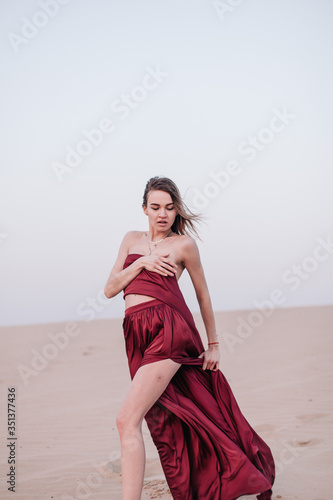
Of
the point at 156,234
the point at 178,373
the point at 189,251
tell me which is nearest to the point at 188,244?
the point at 189,251

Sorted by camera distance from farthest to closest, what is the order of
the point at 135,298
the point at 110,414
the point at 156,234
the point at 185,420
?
the point at 110,414
the point at 156,234
the point at 135,298
the point at 185,420

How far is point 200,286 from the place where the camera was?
4.06 m

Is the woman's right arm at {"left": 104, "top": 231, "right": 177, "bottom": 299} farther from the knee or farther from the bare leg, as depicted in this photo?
the knee

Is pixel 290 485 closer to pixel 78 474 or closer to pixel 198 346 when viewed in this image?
pixel 198 346

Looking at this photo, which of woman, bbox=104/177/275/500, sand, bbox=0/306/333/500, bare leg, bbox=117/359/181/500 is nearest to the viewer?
bare leg, bbox=117/359/181/500

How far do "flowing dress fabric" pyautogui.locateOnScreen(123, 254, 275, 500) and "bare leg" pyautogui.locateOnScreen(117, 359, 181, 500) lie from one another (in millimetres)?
94

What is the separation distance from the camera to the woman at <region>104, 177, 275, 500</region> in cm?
376

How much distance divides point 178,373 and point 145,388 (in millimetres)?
496

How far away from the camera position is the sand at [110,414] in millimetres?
4859

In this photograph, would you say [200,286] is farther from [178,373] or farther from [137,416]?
[137,416]

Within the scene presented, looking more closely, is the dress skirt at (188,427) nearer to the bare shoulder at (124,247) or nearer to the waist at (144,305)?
the waist at (144,305)

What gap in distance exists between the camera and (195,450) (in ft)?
12.7

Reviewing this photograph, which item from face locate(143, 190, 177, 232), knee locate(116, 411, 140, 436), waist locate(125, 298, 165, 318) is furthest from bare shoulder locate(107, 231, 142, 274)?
knee locate(116, 411, 140, 436)

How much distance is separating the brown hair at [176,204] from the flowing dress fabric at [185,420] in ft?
1.48
